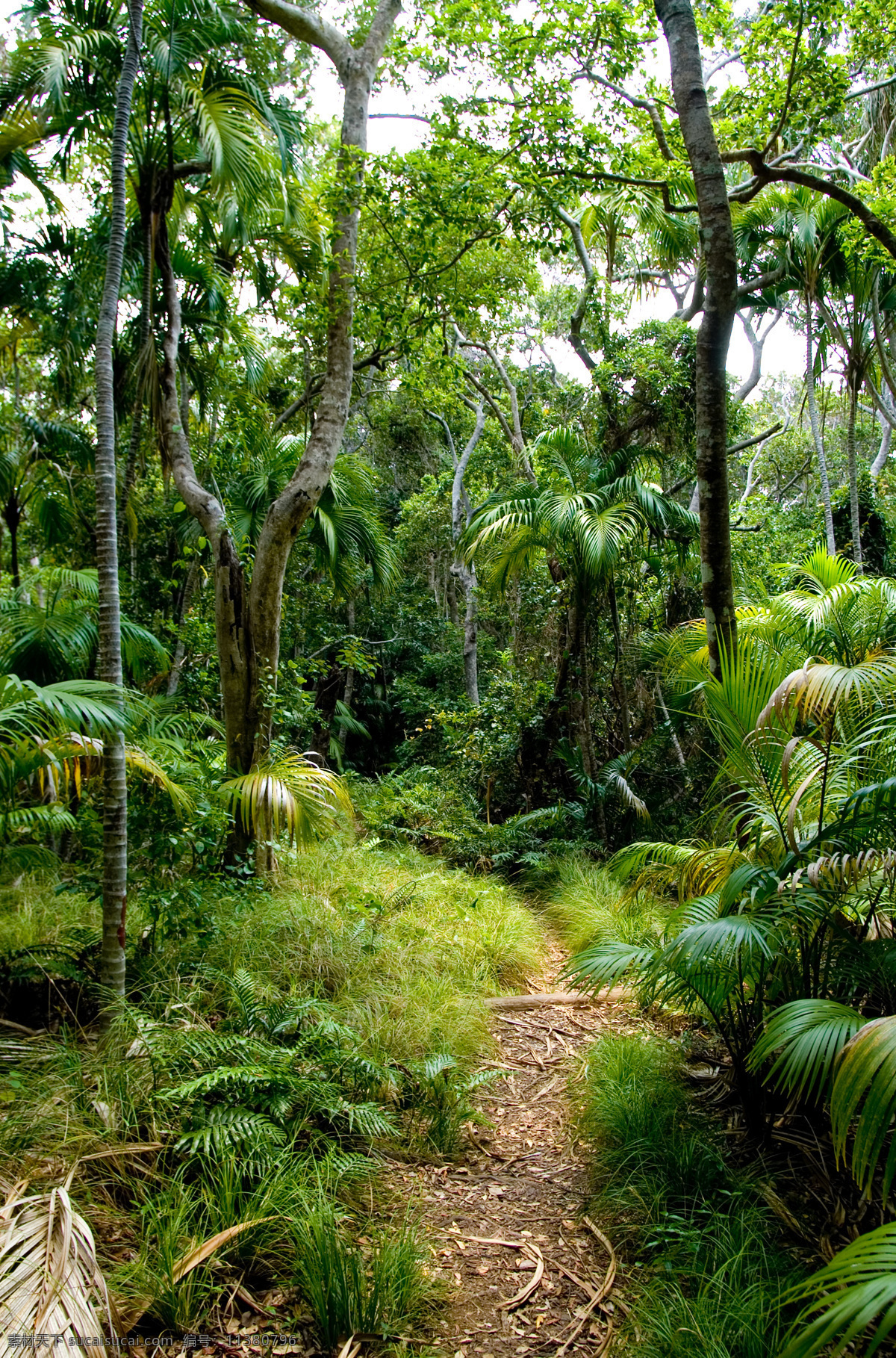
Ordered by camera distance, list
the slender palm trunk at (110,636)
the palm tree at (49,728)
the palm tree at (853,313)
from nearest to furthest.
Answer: the palm tree at (49,728), the slender palm trunk at (110,636), the palm tree at (853,313)

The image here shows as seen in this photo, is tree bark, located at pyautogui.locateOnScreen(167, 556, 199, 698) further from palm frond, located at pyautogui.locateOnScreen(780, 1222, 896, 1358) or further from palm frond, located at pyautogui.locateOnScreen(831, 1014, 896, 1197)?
palm frond, located at pyautogui.locateOnScreen(780, 1222, 896, 1358)

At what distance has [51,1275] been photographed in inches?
73.4

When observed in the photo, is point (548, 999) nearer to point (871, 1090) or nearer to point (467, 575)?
point (871, 1090)

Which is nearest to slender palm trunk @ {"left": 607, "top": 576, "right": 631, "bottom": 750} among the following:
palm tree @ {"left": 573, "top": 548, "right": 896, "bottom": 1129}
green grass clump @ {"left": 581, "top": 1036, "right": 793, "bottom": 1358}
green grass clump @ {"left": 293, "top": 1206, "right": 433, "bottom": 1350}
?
palm tree @ {"left": 573, "top": 548, "right": 896, "bottom": 1129}

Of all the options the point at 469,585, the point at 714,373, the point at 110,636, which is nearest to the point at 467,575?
the point at 469,585

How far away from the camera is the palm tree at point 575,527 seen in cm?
A: 748

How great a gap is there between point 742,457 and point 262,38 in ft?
43.4

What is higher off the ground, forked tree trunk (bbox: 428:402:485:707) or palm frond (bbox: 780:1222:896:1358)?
forked tree trunk (bbox: 428:402:485:707)

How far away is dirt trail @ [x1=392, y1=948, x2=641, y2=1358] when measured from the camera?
2.39 metres

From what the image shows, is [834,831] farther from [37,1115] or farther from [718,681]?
[37,1115]

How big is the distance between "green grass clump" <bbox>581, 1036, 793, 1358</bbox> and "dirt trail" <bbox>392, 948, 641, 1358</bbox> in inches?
5.8

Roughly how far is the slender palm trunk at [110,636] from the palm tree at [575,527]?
4722mm

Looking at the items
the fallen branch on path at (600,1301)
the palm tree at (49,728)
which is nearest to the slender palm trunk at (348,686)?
the palm tree at (49,728)

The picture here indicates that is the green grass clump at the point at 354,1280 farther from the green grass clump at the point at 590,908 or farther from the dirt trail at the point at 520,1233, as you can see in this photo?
the green grass clump at the point at 590,908
